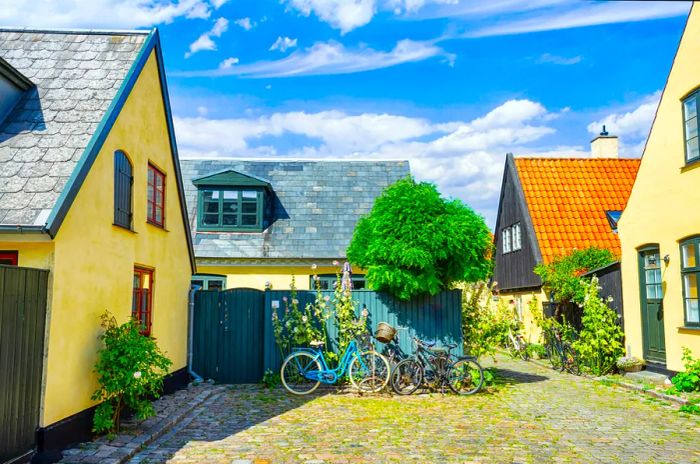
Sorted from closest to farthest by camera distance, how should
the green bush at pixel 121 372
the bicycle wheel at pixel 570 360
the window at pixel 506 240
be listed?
the green bush at pixel 121 372
the bicycle wheel at pixel 570 360
the window at pixel 506 240

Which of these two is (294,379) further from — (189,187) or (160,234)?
(189,187)

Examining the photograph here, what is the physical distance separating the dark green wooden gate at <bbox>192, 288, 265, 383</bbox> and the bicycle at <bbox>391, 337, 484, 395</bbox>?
127 inches

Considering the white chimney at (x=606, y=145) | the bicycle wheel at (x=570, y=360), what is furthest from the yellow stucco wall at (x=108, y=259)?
the white chimney at (x=606, y=145)

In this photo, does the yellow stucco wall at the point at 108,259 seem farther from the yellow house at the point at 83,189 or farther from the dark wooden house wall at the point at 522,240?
the dark wooden house wall at the point at 522,240

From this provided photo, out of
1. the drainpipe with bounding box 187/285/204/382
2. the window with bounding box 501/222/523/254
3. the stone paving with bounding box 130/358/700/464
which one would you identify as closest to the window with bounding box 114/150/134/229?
the stone paving with bounding box 130/358/700/464

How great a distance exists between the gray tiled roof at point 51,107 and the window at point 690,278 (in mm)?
10391

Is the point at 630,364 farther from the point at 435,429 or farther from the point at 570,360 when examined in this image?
the point at 435,429

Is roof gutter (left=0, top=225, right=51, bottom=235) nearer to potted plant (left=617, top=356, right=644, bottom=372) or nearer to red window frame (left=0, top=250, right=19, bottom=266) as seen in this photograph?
red window frame (left=0, top=250, right=19, bottom=266)

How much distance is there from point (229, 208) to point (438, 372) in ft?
33.6

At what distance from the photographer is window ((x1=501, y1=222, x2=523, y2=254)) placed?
2126 centimetres

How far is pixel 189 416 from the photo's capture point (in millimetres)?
9227

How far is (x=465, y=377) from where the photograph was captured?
11516 millimetres

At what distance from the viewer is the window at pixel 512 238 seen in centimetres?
2126

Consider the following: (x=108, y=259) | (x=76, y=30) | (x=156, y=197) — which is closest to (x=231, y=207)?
(x=156, y=197)
